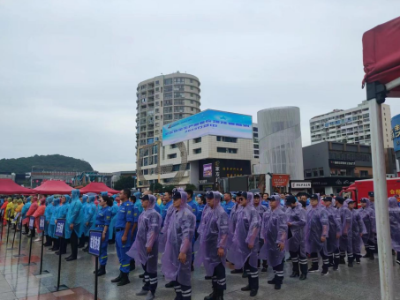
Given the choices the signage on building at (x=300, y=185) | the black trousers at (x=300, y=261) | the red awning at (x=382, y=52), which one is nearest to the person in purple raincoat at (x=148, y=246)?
the black trousers at (x=300, y=261)

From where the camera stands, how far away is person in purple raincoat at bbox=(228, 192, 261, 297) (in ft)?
18.0

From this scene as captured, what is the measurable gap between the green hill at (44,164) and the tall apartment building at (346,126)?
95274 millimetres

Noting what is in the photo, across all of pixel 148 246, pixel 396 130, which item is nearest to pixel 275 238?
pixel 148 246

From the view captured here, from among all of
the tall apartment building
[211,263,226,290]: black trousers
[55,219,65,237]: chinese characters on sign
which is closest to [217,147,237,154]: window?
the tall apartment building

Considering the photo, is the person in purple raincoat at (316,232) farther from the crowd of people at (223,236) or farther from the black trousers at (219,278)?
the black trousers at (219,278)

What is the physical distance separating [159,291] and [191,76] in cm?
7763

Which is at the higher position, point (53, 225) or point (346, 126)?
point (346, 126)

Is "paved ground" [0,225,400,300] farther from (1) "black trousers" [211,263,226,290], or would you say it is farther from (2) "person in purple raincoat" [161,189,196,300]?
(2) "person in purple raincoat" [161,189,196,300]

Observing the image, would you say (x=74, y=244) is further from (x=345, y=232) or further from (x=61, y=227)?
(x=345, y=232)

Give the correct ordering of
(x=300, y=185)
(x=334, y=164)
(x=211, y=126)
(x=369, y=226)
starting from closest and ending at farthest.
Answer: (x=369, y=226) < (x=300, y=185) < (x=334, y=164) < (x=211, y=126)

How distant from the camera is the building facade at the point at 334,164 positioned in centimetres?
4300

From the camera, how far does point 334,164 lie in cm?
4591

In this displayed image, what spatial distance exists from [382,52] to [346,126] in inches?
3968

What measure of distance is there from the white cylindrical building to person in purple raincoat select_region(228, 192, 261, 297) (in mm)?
41561
